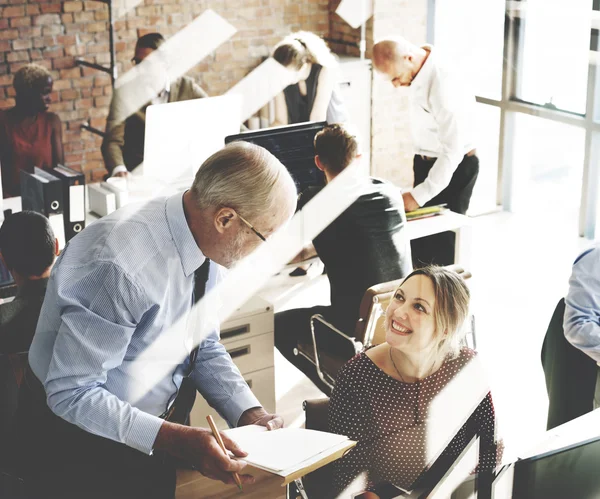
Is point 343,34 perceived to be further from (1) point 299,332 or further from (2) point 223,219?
(2) point 223,219

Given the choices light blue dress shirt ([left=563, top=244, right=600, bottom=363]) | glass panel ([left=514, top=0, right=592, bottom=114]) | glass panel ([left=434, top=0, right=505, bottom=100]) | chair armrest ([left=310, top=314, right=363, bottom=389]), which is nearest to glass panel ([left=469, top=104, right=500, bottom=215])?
glass panel ([left=434, top=0, right=505, bottom=100])

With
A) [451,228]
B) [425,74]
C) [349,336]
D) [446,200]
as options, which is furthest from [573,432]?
[425,74]

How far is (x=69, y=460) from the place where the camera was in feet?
6.56

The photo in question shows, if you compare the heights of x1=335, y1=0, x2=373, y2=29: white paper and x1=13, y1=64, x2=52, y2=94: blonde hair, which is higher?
x1=335, y1=0, x2=373, y2=29: white paper

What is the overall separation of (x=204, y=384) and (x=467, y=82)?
4819 millimetres

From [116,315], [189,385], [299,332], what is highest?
[116,315]

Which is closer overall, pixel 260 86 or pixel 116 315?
pixel 116 315

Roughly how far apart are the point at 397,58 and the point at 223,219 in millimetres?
3011

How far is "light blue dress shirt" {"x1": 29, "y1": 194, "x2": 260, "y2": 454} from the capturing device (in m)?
1.74

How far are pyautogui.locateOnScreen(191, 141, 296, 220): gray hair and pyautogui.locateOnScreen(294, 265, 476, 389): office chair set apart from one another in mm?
1227

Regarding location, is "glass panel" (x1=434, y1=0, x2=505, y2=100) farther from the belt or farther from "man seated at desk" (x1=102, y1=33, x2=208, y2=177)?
"man seated at desk" (x1=102, y1=33, x2=208, y2=177)

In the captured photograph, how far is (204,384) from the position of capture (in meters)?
2.18

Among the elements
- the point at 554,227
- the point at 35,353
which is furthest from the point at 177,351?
the point at 554,227

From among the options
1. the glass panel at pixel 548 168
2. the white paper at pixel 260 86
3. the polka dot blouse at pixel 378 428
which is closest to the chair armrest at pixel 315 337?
the polka dot blouse at pixel 378 428
